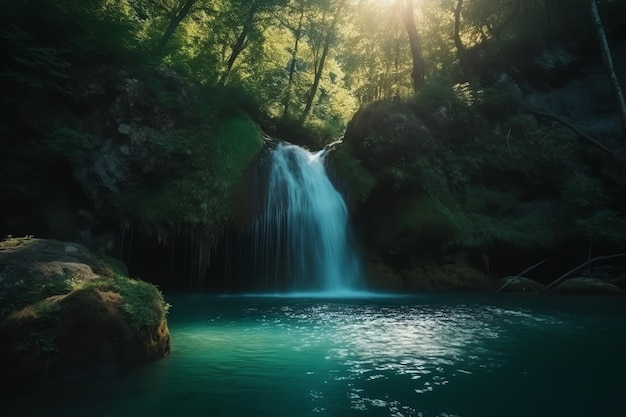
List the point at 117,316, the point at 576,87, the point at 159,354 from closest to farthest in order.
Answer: the point at 117,316
the point at 159,354
the point at 576,87

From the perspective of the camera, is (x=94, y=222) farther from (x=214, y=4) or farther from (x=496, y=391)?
(x=214, y=4)

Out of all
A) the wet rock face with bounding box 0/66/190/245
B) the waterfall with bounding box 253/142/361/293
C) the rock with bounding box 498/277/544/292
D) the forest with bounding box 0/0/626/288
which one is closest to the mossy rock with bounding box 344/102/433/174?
the forest with bounding box 0/0/626/288

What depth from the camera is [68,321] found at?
486 centimetres

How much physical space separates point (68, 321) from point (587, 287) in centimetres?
1591

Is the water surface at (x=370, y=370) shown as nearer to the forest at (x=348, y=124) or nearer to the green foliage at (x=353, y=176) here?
the forest at (x=348, y=124)

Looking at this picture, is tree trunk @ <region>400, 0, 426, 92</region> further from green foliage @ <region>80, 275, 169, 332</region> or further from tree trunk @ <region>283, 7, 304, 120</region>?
green foliage @ <region>80, 275, 169, 332</region>

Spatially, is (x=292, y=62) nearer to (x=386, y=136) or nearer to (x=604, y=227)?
(x=386, y=136)

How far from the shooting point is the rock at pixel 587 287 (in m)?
14.3

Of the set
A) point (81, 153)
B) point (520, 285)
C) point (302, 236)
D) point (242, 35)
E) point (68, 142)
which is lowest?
point (520, 285)

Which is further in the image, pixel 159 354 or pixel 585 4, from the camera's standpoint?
pixel 585 4

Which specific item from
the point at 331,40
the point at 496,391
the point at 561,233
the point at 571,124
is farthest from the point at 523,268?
the point at 331,40

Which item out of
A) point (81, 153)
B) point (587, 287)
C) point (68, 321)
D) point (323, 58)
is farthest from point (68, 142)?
point (323, 58)

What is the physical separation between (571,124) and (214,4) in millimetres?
19387

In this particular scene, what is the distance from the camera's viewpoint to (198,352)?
6.22m
